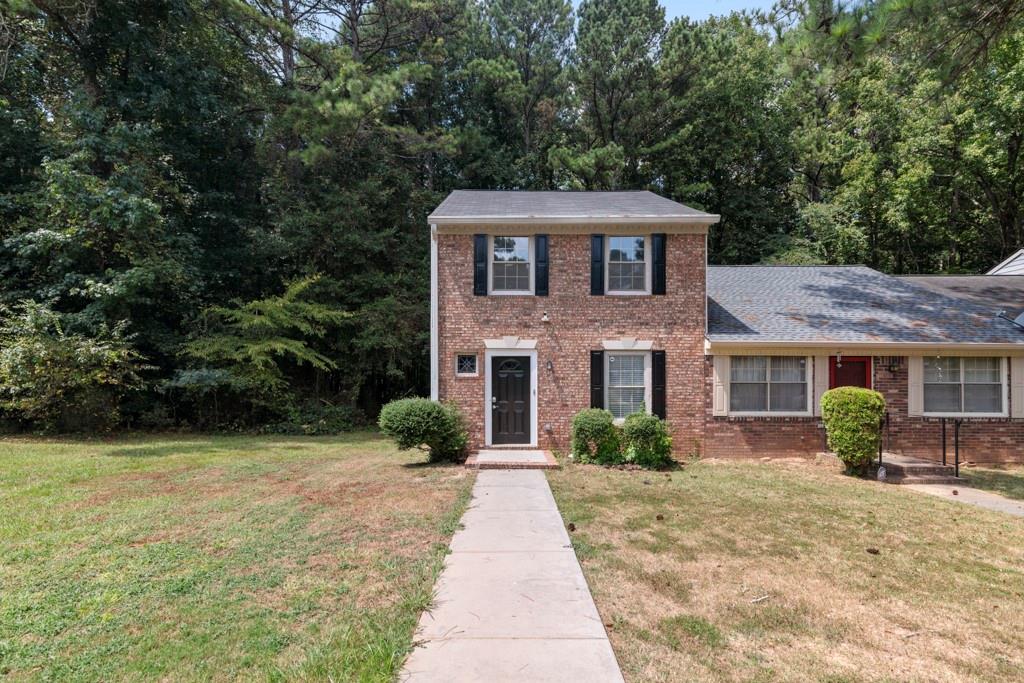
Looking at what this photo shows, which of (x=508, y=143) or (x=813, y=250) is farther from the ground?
(x=508, y=143)

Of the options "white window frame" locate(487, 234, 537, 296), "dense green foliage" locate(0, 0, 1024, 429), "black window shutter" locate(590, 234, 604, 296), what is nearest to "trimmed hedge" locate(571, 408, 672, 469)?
"black window shutter" locate(590, 234, 604, 296)

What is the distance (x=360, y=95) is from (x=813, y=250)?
17.5 meters

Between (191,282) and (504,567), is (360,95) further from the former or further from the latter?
(504,567)

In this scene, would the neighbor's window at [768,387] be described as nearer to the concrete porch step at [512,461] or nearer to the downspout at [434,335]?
the concrete porch step at [512,461]

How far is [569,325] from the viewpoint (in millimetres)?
10906

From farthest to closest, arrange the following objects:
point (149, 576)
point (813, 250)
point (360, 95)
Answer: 1. point (813, 250)
2. point (360, 95)
3. point (149, 576)

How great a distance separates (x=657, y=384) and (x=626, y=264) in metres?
2.57

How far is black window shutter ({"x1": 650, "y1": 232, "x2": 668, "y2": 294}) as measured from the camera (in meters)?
10.9

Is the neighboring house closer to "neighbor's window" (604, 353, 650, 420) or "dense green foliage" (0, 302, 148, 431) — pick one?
"neighbor's window" (604, 353, 650, 420)

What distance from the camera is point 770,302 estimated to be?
40.1ft

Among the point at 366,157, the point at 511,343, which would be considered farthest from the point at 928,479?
the point at 366,157

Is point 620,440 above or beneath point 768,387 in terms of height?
beneath

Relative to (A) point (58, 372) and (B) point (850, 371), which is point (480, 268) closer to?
(B) point (850, 371)

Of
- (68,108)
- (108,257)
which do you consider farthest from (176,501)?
(68,108)
